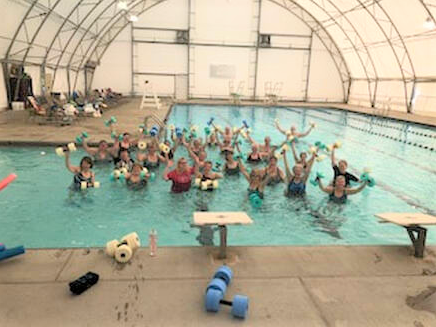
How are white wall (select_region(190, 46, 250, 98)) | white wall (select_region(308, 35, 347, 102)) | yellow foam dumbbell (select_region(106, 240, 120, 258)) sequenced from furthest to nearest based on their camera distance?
white wall (select_region(308, 35, 347, 102)) → white wall (select_region(190, 46, 250, 98)) → yellow foam dumbbell (select_region(106, 240, 120, 258))

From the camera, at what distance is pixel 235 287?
11.0 ft

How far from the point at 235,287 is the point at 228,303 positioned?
0.35 metres

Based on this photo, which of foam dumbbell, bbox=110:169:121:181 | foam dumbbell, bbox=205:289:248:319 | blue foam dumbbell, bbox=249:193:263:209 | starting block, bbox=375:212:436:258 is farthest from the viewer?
foam dumbbell, bbox=110:169:121:181

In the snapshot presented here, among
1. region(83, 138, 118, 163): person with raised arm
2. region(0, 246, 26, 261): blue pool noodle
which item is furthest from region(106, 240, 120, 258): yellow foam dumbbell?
region(83, 138, 118, 163): person with raised arm

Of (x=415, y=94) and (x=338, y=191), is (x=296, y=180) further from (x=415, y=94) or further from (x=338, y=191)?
(x=415, y=94)

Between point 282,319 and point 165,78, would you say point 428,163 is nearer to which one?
point 282,319

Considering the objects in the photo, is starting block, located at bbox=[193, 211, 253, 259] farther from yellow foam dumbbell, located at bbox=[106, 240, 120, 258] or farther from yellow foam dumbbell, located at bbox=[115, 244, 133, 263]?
yellow foam dumbbell, located at bbox=[106, 240, 120, 258]

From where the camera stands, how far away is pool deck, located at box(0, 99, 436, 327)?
9.60ft

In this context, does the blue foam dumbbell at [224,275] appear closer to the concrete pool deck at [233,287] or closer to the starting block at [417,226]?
the concrete pool deck at [233,287]

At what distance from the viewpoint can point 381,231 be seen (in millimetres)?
6699

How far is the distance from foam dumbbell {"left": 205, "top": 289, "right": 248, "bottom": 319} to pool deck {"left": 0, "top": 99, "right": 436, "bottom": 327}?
0.18 feet

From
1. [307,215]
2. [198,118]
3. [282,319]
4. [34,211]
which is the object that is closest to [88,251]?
[282,319]

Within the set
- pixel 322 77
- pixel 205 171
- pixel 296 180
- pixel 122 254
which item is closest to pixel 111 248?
pixel 122 254

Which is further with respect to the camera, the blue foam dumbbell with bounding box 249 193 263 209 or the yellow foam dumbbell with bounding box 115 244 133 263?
the blue foam dumbbell with bounding box 249 193 263 209
